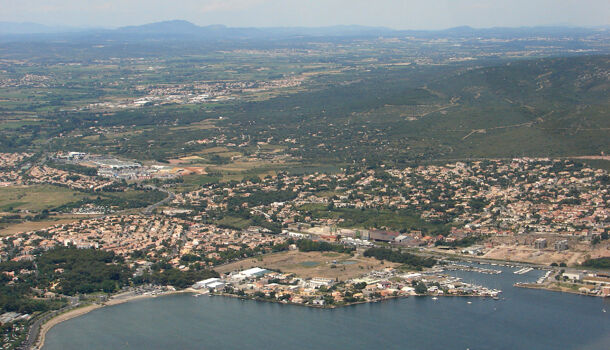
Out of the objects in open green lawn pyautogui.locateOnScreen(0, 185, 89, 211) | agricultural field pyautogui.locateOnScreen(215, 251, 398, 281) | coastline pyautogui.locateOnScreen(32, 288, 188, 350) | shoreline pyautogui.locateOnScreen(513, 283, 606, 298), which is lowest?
open green lawn pyautogui.locateOnScreen(0, 185, 89, 211)

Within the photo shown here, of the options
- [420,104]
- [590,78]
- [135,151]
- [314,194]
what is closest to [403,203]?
[314,194]

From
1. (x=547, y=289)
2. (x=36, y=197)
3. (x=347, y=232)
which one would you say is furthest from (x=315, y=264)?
(x=36, y=197)

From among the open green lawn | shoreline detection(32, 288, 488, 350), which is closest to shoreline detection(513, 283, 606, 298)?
shoreline detection(32, 288, 488, 350)

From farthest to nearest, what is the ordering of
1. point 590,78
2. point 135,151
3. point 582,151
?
1. point 590,78
2. point 135,151
3. point 582,151

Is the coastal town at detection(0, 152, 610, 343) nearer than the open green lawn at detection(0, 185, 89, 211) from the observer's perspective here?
Yes

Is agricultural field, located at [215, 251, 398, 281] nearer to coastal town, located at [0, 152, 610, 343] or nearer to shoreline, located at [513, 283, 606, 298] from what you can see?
coastal town, located at [0, 152, 610, 343]

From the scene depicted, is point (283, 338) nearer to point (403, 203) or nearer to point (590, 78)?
point (403, 203)

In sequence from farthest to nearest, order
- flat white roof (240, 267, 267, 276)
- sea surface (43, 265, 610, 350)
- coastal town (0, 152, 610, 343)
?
flat white roof (240, 267, 267, 276)
coastal town (0, 152, 610, 343)
sea surface (43, 265, 610, 350)

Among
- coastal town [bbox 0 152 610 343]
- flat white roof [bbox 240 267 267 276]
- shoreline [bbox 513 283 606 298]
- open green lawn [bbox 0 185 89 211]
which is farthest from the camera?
open green lawn [bbox 0 185 89 211]

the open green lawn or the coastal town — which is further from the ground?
the coastal town
